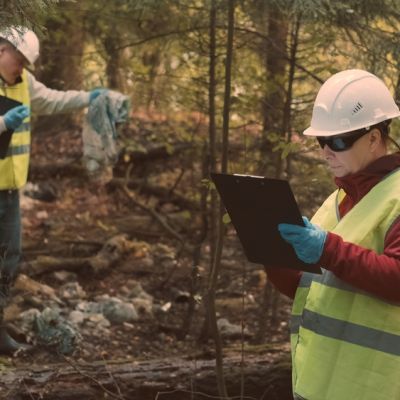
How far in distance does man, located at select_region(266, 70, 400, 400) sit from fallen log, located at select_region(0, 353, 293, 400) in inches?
65.0

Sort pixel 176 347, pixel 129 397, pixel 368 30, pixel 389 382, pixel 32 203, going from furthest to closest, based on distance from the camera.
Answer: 1. pixel 32 203
2. pixel 176 347
3. pixel 368 30
4. pixel 129 397
5. pixel 389 382

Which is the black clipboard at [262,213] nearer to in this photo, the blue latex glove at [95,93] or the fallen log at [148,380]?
the fallen log at [148,380]

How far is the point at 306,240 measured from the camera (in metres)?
2.65

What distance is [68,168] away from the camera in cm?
1066

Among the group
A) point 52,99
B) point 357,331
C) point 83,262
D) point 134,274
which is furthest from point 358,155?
point 134,274

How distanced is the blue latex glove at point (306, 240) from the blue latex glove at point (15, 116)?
322 centimetres

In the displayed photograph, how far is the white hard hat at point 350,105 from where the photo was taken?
112 inches

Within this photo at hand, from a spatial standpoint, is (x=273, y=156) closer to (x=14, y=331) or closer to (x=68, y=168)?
(x=14, y=331)

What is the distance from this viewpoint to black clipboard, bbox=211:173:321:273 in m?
2.69

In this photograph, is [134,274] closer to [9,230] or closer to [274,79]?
[9,230]

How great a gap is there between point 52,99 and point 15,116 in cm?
82

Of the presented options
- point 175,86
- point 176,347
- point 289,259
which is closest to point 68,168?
point 175,86

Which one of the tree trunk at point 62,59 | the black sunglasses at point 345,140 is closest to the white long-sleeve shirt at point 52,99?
the tree trunk at point 62,59

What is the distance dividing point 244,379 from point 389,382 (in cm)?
228
